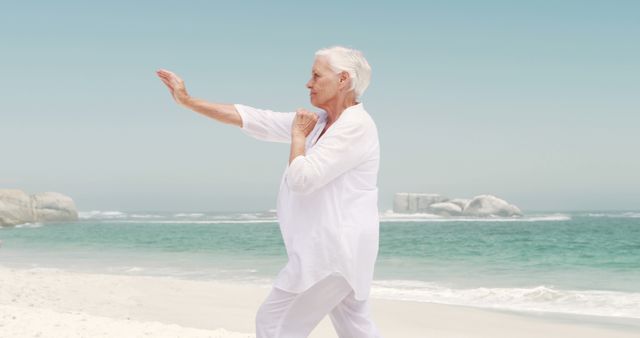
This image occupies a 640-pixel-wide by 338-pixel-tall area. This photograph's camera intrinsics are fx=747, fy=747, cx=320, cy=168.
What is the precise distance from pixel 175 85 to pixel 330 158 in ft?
2.74

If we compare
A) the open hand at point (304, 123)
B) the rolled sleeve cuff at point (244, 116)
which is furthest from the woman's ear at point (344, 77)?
the rolled sleeve cuff at point (244, 116)

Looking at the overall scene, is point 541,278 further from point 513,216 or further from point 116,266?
point 513,216

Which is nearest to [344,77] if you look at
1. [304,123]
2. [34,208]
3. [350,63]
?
[350,63]

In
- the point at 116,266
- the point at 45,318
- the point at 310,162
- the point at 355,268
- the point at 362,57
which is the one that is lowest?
the point at 116,266

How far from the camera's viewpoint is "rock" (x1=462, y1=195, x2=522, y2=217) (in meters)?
70.7

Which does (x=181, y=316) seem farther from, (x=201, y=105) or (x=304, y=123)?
(x=304, y=123)

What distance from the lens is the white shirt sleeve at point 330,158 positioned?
2.27 meters

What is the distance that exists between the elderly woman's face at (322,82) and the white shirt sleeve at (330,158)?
5.5 inches

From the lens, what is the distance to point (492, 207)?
70500 mm

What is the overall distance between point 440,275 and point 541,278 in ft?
6.86

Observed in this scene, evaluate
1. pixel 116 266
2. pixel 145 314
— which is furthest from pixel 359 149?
pixel 116 266

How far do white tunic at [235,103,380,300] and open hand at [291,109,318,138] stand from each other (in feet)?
0.17

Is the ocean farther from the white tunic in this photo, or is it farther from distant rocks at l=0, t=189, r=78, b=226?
distant rocks at l=0, t=189, r=78, b=226

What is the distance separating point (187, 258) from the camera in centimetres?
2109
